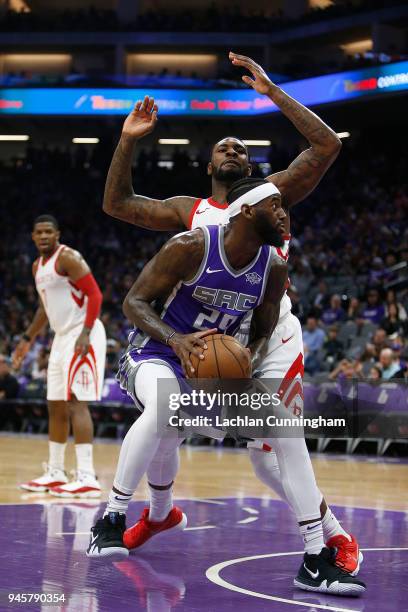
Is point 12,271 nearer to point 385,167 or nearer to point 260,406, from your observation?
point 385,167

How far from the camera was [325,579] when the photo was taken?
14.4ft

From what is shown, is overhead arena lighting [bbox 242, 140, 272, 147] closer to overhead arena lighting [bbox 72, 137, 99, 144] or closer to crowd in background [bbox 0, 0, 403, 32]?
crowd in background [bbox 0, 0, 403, 32]

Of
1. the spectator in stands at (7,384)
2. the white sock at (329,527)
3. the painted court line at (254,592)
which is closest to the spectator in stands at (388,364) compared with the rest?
the painted court line at (254,592)

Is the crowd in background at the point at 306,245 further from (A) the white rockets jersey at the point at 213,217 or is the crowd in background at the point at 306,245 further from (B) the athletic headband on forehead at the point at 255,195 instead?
(B) the athletic headband on forehead at the point at 255,195

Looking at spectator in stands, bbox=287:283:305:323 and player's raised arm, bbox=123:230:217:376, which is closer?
player's raised arm, bbox=123:230:217:376

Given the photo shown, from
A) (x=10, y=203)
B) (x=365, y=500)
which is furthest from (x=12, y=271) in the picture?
(x=365, y=500)

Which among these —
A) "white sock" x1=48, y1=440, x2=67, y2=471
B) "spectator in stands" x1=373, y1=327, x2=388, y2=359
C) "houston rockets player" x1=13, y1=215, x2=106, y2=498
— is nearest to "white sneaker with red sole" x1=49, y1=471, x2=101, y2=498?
"houston rockets player" x1=13, y1=215, x2=106, y2=498

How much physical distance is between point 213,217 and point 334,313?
38.6 ft

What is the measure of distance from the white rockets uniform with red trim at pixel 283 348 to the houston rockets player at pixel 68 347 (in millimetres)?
3087

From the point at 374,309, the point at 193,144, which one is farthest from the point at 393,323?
the point at 193,144

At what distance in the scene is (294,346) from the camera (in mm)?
5188

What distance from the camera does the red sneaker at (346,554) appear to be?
466 cm

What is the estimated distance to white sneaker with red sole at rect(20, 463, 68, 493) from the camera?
827cm

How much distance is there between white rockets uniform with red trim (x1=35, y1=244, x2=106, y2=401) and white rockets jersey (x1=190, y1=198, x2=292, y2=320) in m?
3.30
